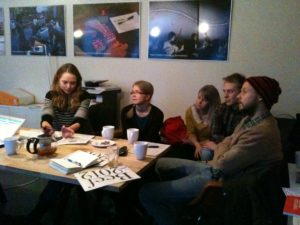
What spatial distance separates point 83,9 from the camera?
3.85 m

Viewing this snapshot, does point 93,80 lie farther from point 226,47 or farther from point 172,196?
point 172,196

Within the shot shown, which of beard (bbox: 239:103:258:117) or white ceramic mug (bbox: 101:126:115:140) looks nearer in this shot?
beard (bbox: 239:103:258:117)

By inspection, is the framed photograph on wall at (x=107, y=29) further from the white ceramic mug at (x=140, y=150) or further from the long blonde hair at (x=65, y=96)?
the white ceramic mug at (x=140, y=150)

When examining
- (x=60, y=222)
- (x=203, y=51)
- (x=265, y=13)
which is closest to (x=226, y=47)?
(x=203, y=51)

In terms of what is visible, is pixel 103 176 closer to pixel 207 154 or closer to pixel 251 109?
pixel 251 109

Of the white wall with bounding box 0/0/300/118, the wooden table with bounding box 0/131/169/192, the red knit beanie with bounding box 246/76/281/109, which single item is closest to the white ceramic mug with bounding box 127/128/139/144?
the wooden table with bounding box 0/131/169/192

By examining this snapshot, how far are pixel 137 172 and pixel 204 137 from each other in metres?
1.40

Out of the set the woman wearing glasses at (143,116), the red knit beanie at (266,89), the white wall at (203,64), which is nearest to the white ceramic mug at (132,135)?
the woman wearing glasses at (143,116)

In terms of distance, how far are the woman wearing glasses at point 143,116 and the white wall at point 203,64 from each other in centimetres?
107

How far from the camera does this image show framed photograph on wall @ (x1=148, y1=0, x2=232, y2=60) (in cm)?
329

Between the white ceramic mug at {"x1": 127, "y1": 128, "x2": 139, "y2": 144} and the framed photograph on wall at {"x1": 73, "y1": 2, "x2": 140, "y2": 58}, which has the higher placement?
the framed photograph on wall at {"x1": 73, "y1": 2, "x2": 140, "y2": 58}

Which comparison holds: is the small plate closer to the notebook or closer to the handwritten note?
the notebook

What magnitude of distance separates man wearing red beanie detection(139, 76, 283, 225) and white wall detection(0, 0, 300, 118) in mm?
1505

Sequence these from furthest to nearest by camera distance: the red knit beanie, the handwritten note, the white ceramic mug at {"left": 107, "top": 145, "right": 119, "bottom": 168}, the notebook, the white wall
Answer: the white wall < the red knit beanie < the white ceramic mug at {"left": 107, "top": 145, "right": 119, "bottom": 168} < the notebook < the handwritten note
